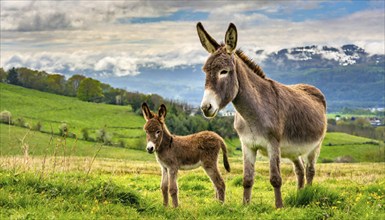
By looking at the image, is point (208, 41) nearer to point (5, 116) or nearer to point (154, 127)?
point (154, 127)

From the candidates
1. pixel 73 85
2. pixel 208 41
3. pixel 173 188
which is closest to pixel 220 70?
pixel 208 41

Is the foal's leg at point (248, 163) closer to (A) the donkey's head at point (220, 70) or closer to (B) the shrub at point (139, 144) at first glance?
(A) the donkey's head at point (220, 70)

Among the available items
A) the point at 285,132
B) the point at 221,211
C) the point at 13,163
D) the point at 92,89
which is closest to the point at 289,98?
the point at 285,132

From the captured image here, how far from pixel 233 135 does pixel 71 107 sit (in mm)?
49105

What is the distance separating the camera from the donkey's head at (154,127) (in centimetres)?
1162

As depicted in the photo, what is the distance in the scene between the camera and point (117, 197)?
384 inches

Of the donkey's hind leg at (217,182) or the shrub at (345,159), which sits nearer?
the donkey's hind leg at (217,182)

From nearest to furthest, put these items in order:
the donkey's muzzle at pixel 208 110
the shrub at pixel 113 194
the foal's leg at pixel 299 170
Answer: the donkey's muzzle at pixel 208 110 → the shrub at pixel 113 194 → the foal's leg at pixel 299 170

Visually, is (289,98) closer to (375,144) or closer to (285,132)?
(285,132)

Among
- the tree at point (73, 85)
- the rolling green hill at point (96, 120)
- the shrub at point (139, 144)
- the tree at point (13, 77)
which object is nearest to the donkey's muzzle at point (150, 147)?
the shrub at point (139, 144)

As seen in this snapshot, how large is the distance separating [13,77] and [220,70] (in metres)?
151

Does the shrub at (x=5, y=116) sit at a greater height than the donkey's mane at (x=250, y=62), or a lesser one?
lesser

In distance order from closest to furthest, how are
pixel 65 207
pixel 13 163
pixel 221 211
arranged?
1. pixel 65 207
2. pixel 221 211
3. pixel 13 163

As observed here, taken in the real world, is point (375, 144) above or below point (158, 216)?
below
